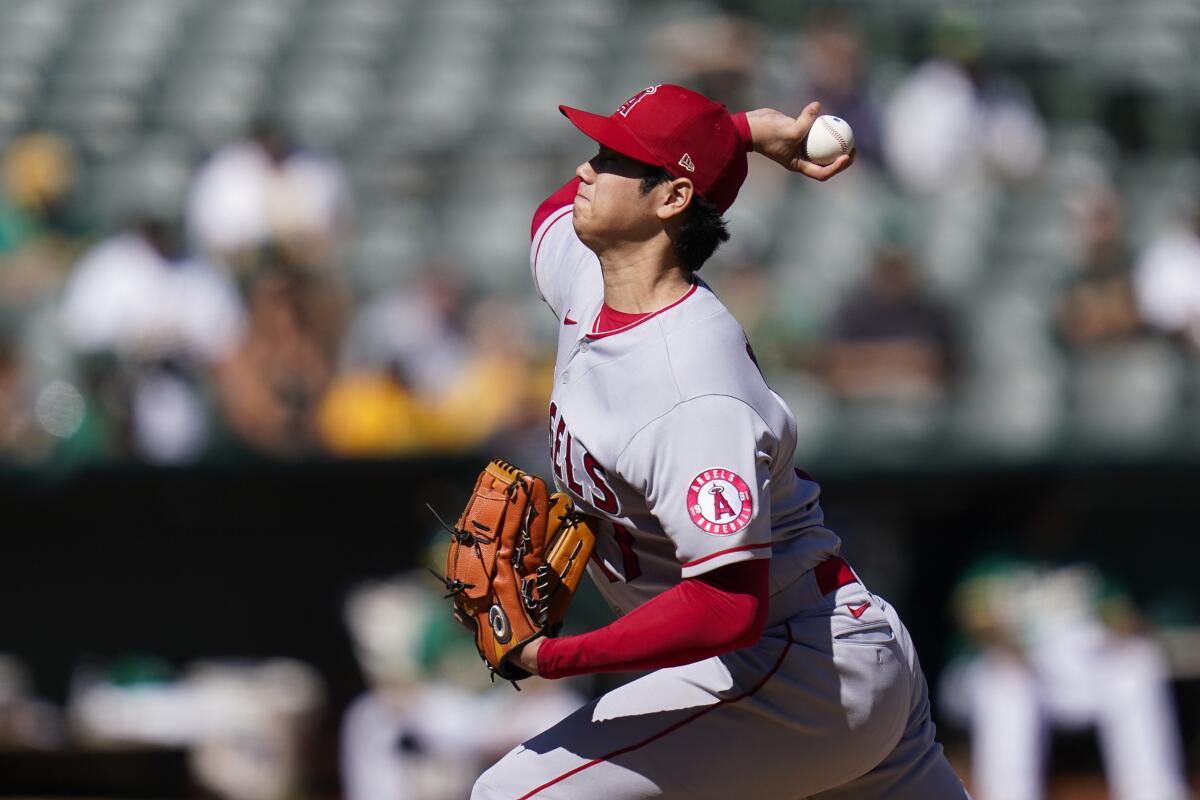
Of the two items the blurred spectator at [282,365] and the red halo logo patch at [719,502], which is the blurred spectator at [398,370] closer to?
the blurred spectator at [282,365]

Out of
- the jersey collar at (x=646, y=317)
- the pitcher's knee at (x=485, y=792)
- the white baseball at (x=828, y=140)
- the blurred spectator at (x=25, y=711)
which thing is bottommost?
the blurred spectator at (x=25, y=711)

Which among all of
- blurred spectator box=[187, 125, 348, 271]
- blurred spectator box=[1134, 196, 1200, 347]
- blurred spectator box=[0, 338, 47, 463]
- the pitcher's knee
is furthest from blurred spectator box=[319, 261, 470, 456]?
the pitcher's knee

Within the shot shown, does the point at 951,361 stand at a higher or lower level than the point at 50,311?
lower

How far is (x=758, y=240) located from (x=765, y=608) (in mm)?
5724

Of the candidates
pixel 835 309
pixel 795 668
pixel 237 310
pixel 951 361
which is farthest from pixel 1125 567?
pixel 795 668

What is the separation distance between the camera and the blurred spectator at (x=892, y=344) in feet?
24.5

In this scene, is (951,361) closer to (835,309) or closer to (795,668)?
(835,309)

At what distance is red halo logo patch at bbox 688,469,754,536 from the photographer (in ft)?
8.70

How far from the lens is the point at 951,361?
7.61 meters

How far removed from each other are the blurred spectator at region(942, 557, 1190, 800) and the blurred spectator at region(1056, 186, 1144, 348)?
3.95 feet

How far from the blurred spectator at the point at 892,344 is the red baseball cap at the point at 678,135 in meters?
4.58

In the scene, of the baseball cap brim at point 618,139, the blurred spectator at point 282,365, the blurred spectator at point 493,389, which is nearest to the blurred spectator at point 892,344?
the blurred spectator at point 493,389

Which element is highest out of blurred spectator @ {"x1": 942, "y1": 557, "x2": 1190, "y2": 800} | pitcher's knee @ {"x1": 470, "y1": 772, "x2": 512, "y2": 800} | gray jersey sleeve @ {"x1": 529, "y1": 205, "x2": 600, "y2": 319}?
gray jersey sleeve @ {"x1": 529, "y1": 205, "x2": 600, "y2": 319}

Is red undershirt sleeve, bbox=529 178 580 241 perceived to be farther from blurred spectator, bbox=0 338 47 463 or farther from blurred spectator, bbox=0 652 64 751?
blurred spectator, bbox=0 652 64 751
